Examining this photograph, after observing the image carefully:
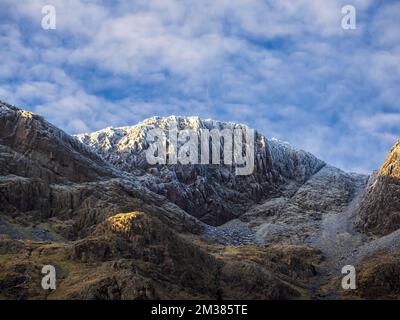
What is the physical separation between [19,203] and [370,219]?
376ft

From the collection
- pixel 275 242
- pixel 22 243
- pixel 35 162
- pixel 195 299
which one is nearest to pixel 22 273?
pixel 22 243

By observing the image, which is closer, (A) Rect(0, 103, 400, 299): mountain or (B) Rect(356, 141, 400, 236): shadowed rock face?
(A) Rect(0, 103, 400, 299): mountain

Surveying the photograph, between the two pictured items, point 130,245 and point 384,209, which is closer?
point 130,245

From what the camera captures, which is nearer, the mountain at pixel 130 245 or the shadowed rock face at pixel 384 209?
the mountain at pixel 130 245

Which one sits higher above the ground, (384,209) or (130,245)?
(384,209)

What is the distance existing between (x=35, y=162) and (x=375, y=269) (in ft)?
358
